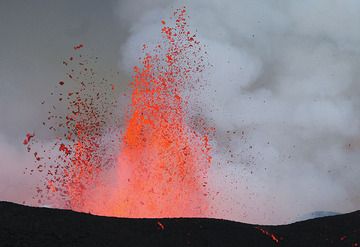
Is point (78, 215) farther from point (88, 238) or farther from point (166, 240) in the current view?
point (166, 240)

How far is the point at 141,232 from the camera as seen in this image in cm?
2664

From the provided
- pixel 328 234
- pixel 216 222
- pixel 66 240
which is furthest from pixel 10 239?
pixel 328 234

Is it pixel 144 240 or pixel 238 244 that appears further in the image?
pixel 238 244

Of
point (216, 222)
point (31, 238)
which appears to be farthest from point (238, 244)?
point (31, 238)

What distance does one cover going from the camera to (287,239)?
30078 mm

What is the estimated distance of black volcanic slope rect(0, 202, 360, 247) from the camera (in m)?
24.0

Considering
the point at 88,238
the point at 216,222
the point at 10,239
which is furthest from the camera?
the point at 216,222

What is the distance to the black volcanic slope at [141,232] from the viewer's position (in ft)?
78.6

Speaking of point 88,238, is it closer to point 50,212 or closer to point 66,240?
point 66,240

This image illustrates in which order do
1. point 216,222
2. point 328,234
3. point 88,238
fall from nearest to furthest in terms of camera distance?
1. point 88,238
2. point 216,222
3. point 328,234

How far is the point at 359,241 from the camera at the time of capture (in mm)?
30297

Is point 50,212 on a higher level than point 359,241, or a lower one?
higher

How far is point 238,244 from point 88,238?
349 inches

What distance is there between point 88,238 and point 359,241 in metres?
17.4
